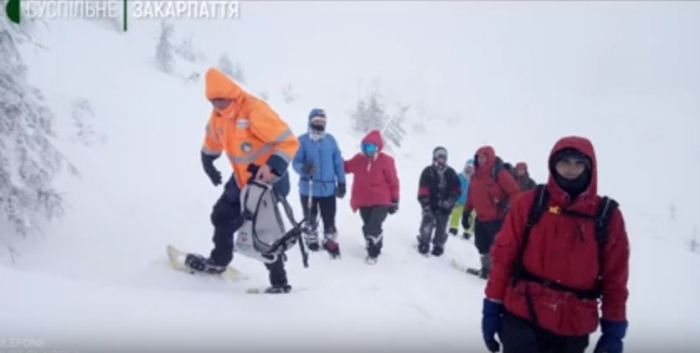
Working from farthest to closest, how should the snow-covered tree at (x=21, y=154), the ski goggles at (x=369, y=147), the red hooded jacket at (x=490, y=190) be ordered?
the ski goggles at (x=369, y=147), the red hooded jacket at (x=490, y=190), the snow-covered tree at (x=21, y=154)

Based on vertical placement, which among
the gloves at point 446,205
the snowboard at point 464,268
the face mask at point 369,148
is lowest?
the snowboard at point 464,268

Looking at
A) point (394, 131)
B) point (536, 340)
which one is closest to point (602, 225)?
point (536, 340)

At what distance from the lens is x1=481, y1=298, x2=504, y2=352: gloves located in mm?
3244

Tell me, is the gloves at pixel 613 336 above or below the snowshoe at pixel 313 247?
above

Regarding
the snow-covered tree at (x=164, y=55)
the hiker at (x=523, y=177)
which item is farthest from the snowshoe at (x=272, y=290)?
the snow-covered tree at (x=164, y=55)

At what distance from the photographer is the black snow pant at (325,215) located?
770 cm

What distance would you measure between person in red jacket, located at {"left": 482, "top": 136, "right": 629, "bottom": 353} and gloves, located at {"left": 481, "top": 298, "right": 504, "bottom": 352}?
69mm

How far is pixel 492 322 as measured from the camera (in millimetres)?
3246

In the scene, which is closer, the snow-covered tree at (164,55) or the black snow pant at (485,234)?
the black snow pant at (485,234)

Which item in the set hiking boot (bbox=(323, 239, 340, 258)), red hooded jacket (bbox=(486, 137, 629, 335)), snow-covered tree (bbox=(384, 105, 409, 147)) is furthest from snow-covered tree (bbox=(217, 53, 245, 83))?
red hooded jacket (bbox=(486, 137, 629, 335))

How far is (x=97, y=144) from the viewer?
8.95 metres

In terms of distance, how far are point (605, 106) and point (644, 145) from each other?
8067 millimetres

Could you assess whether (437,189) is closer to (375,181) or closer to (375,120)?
(375,181)

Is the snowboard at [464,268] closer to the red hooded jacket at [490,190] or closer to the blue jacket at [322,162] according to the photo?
the red hooded jacket at [490,190]
